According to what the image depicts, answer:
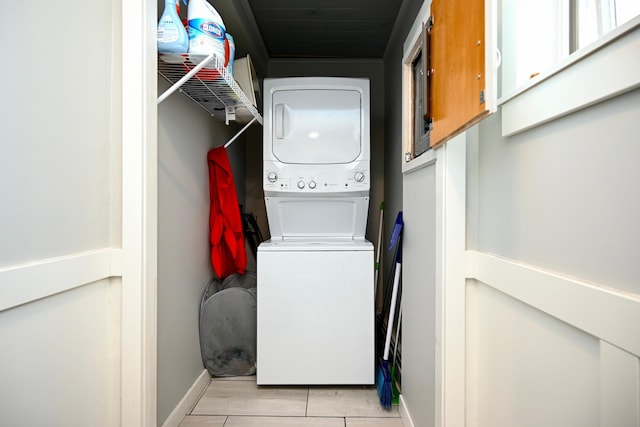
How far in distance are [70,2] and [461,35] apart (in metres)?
1.07

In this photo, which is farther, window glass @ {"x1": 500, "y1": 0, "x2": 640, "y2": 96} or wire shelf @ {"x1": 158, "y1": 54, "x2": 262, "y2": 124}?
wire shelf @ {"x1": 158, "y1": 54, "x2": 262, "y2": 124}

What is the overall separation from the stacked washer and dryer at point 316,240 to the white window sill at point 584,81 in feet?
4.09

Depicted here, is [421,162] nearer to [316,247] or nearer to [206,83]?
[316,247]

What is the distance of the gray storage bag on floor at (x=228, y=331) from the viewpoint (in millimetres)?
1992

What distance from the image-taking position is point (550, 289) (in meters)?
0.75

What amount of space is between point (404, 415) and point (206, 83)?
1.84 metres

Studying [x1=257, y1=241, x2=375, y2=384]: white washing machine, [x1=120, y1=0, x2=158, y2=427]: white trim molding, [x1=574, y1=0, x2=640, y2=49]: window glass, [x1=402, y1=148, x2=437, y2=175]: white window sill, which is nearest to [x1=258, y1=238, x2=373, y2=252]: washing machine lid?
[x1=257, y1=241, x2=375, y2=384]: white washing machine

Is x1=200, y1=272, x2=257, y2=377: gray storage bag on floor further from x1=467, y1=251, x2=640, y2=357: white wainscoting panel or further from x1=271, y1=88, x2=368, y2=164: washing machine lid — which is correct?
x1=467, y1=251, x2=640, y2=357: white wainscoting panel

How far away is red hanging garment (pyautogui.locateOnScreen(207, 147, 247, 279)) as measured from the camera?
2.07 meters

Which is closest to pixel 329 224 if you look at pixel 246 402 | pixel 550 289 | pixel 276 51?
pixel 246 402

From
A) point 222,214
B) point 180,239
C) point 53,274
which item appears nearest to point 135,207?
point 53,274

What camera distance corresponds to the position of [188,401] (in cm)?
176

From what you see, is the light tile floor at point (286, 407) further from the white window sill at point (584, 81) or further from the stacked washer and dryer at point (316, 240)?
the white window sill at point (584, 81)

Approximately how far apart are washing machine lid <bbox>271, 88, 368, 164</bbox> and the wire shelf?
0.21 m
